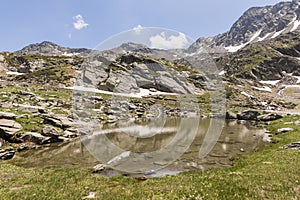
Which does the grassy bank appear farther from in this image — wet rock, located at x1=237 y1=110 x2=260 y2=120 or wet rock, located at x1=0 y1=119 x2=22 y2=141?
wet rock, located at x1=237 y1=110 x2=260 y2=120

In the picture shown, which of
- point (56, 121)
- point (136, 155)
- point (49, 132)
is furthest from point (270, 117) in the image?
point (49, 132)

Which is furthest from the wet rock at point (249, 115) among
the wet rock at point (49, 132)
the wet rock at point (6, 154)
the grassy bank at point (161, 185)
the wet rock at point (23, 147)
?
the wet rock at point (6, 154)

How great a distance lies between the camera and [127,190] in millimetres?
17156

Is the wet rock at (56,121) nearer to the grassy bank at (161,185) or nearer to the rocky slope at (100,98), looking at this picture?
the rocky slope at (100,98)

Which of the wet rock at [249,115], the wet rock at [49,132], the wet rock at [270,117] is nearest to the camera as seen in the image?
the wet rock at [49,132]

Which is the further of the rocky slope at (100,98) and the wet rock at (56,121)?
the wet rock at (56,121)

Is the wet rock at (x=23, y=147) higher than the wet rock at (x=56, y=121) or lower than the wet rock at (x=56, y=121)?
Answer: lower

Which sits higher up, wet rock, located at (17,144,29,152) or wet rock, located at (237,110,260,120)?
wet rock, located at (237,110,260,120)

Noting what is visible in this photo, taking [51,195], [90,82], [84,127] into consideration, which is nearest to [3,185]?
[51,195]

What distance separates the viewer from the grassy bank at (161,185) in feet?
49.1

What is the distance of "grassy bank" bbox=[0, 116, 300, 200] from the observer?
49.1 feet

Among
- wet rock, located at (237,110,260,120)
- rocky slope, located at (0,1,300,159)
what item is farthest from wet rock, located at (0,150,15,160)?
wet rock, located at (237,110,260,120)

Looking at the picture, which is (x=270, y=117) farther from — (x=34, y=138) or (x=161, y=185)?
(x=34, y=138)

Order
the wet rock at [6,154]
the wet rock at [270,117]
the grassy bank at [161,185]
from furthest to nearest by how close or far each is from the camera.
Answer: the wet rock at [270,117], the wet rock at [6,154], the grassy bank at [161,185]
